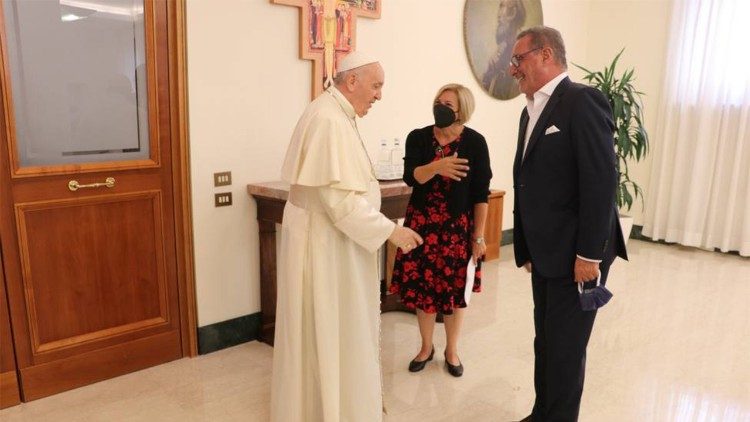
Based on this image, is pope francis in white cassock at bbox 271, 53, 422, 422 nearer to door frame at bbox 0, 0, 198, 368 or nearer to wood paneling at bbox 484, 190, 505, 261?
door frame at bbox 0, 0, 198, 368

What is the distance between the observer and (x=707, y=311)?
3.79m

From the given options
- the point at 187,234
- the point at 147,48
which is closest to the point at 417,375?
the point at 187,234

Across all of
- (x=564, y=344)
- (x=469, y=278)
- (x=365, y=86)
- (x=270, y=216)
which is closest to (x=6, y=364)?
(x=270, y=216)

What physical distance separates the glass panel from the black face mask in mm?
1396

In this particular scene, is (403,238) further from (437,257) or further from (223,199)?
(223,199)

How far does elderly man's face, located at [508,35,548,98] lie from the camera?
75.5 inches

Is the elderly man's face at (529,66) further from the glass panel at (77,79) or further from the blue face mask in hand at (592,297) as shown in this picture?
the glass panel at (77,79)

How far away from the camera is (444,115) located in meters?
2.53

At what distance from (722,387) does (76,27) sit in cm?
346

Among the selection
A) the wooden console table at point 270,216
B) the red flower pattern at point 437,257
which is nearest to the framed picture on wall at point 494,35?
the wooden console table at point 270,216

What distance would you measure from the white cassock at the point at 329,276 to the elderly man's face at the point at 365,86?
5 cm

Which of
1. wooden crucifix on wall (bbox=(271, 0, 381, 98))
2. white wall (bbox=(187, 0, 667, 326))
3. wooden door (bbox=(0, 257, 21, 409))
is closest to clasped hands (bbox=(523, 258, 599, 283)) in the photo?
white wall (bbox=(187, 0, 667, 326))

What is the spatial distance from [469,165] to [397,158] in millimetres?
1218

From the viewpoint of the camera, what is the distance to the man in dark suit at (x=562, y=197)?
180cm
